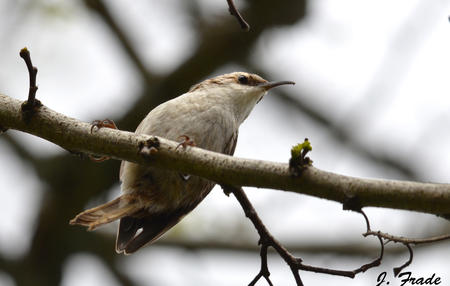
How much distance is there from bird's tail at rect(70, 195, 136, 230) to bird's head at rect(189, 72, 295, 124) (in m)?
1.29

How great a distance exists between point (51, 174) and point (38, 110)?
4623mm

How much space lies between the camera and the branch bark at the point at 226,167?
277 centimetres

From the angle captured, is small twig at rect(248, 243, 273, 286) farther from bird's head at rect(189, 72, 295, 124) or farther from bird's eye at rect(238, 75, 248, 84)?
bird's eye at rect(238, 75, 248, 84)

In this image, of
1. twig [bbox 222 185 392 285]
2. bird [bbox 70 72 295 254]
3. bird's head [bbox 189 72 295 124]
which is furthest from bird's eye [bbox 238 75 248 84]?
twig [bbox 222 185 392 285]

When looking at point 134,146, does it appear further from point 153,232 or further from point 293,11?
point 293,11

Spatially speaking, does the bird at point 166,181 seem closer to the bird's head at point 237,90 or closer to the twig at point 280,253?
the bird's head at point 237,90

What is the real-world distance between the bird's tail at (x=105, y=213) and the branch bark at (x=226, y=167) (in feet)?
2.10

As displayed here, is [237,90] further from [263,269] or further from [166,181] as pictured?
[263,269]

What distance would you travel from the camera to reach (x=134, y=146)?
3.16 m

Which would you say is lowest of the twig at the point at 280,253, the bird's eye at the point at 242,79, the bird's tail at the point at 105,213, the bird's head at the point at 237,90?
the bird's tail at the point at 105,213

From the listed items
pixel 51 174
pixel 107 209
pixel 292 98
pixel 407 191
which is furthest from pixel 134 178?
pixel 292 98

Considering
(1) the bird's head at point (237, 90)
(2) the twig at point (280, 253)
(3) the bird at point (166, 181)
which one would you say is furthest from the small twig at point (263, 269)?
(1) the bird's head at point (237, 90)

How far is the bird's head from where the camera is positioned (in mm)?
5355

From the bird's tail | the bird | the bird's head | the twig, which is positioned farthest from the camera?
the bird's head
